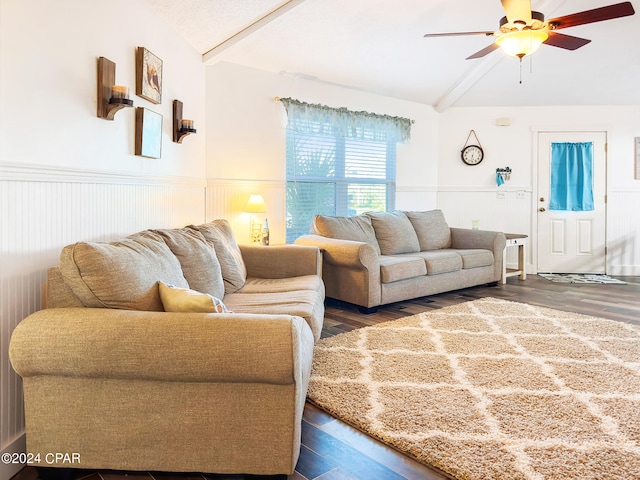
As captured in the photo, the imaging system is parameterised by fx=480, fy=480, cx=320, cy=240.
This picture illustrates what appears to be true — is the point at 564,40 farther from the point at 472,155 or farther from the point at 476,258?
the point at 472,155

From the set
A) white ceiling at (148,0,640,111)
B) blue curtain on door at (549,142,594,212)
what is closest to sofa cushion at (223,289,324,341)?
white ceiling at (148,0,640,111)

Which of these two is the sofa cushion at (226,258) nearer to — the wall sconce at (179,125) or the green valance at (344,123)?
the wall sconce at (179,125)

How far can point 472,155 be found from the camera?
20.5 ft

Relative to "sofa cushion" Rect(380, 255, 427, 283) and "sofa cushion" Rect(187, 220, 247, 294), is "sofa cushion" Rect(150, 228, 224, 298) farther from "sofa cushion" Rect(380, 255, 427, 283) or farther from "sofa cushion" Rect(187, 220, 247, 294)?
"sofa cushion" Rect(380, 255, 427, 283)

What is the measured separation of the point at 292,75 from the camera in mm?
4762

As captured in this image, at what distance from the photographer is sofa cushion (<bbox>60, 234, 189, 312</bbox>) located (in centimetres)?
177

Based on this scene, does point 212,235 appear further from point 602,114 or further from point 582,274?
point 602,114

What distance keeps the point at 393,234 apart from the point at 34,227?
339 centimetres

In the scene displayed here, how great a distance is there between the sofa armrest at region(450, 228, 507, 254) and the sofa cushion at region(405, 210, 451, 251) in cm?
10

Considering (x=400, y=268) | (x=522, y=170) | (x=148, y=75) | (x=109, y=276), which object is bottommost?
(x=400, y=268)

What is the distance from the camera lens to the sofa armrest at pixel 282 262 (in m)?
3.53

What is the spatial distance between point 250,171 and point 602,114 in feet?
15.1

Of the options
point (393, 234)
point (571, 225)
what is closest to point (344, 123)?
point (393, 234)

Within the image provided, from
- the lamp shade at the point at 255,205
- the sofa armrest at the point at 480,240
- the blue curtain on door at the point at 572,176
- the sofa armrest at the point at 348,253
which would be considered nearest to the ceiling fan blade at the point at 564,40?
the sofa armrest at the point at 348,253
